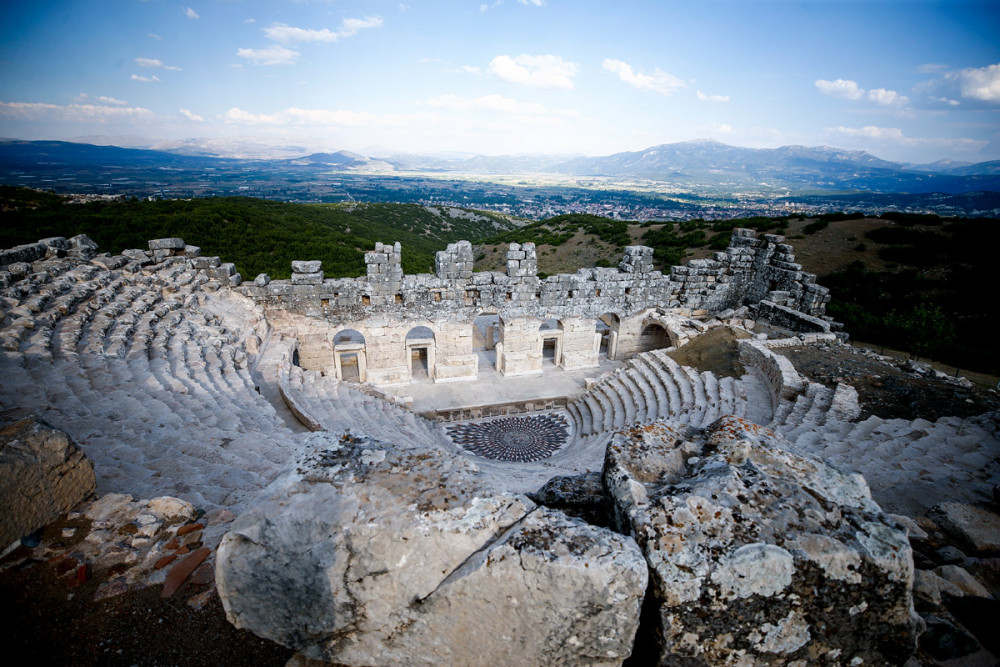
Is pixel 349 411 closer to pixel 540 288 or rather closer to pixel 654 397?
pixel 540 288

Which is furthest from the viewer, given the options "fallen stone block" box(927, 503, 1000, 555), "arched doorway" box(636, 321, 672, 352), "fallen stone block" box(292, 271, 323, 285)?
"arched doorway" box(636, 321, 672, 352)

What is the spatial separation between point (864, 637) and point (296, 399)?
35.9 feet

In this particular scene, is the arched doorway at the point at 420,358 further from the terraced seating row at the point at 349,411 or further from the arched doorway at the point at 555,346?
the arched doorway at the point at 555,346

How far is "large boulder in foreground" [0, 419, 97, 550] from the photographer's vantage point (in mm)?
3402

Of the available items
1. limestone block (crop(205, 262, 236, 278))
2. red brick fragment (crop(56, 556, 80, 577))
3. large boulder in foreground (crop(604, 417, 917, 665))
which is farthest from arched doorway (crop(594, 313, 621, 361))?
red brick fragment (crop(56, 556, 80, 577))

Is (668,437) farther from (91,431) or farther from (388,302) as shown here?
(388,302)

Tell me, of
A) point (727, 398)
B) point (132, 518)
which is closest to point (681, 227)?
point (727, 398)

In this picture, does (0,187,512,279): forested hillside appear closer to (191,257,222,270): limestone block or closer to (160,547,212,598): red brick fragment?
(191,257,222,270): limestone block

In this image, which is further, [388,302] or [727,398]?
[388,302]

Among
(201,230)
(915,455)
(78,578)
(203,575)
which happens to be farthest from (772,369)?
(201,230)

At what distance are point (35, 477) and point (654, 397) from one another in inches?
513

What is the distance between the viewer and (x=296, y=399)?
35.9ft

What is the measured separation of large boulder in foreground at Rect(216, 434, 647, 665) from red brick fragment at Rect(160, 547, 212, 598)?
122cm

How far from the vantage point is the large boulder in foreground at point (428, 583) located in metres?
2.53
